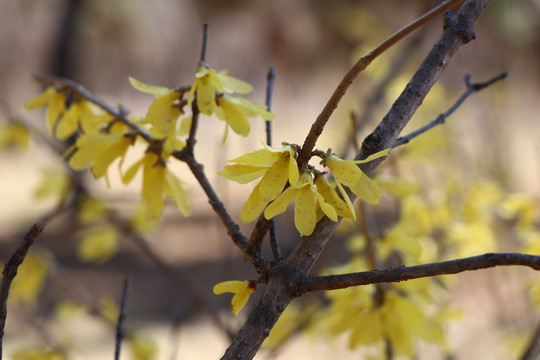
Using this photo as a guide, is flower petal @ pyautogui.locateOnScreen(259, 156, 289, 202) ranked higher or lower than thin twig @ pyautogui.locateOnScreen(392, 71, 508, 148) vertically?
lower

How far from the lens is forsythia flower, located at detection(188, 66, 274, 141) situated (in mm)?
409

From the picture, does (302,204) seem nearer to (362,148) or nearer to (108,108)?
(362,148)

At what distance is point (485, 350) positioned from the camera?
215 cm

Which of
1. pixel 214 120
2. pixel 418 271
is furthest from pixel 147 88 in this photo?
pixel 214 120

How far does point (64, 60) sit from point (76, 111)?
4684 mm

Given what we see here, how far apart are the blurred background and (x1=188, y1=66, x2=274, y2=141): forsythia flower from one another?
786 mm

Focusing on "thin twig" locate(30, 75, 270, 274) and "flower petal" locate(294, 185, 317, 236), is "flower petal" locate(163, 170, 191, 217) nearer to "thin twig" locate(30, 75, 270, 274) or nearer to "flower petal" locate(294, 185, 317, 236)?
"thin twig" locate(30, 75, 270, 274)

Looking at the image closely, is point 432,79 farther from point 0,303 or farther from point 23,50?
point 23,50

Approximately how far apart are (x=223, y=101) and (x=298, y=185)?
0.15 m

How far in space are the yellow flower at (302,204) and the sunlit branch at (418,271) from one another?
34 mm

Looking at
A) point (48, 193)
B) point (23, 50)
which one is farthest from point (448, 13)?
point (23, 50)

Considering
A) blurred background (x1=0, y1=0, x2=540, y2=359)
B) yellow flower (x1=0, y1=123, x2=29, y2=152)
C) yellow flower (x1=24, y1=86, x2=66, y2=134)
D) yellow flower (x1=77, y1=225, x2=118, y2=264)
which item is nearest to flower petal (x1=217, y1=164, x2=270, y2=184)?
yellow flower (x1=24, y1=86, x2=66, y2=134)

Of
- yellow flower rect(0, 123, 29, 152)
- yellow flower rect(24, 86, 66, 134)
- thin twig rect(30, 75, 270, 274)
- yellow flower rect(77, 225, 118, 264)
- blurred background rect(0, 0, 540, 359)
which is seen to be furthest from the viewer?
blurred background rect(0, 0, 540, 359)

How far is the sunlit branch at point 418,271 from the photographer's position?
10.2 inches
